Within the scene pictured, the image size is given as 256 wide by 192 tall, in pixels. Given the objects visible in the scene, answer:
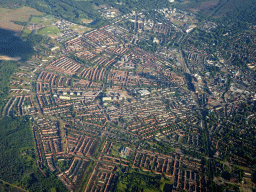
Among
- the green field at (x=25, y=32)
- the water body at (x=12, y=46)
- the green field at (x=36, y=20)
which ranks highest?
the green field at (x=36, y=20)

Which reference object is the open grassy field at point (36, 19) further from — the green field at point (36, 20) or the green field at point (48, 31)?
the green field at point (48, 31)

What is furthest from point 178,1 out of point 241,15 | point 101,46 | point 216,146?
point 216,146

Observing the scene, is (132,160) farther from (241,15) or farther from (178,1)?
(178,1)

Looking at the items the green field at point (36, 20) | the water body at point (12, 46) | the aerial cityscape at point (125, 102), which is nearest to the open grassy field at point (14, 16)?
the aerial cityscape at point (125, 102)

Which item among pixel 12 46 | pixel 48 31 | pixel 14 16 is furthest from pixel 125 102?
pixel 14 16

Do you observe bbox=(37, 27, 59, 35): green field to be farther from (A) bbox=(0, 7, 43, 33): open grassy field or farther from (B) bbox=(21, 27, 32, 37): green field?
(A) bbox=(0, 7, 43, 33): open grassy field

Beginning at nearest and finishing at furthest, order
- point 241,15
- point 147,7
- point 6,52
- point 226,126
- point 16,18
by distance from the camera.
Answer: point 226,126, point 6,52, point 16,18, point 241,15, point 147,7
